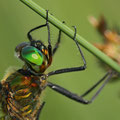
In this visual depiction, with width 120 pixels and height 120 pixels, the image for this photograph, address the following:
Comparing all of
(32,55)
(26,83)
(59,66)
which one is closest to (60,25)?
(32,55)

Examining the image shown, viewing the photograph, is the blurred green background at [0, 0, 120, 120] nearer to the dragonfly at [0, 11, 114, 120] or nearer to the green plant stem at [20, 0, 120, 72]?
the dragonfly at [0, 11, 114, 120]

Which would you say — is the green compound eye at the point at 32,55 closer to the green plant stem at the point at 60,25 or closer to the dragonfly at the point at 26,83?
the dragonfly at the point at 26,83

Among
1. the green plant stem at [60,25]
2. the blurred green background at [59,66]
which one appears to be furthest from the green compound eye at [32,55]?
the blurred green background at [59,66]

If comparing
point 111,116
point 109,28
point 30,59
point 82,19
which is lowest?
point 111,116

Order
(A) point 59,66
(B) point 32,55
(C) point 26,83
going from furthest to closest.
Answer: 1. (A) point 59,66
2. (C) point 26,83
3. (B) point 32,55

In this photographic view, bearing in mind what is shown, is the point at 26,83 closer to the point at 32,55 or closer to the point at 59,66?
the point at 32,55

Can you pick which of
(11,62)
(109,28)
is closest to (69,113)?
(11,62)

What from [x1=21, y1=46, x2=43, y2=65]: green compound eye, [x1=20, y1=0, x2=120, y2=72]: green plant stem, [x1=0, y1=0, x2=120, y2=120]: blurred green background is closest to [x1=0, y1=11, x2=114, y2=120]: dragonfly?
[x1=21, y1=46, x2=43, y2=65]: green compound eye

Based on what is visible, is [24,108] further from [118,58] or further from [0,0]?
[0,0]
